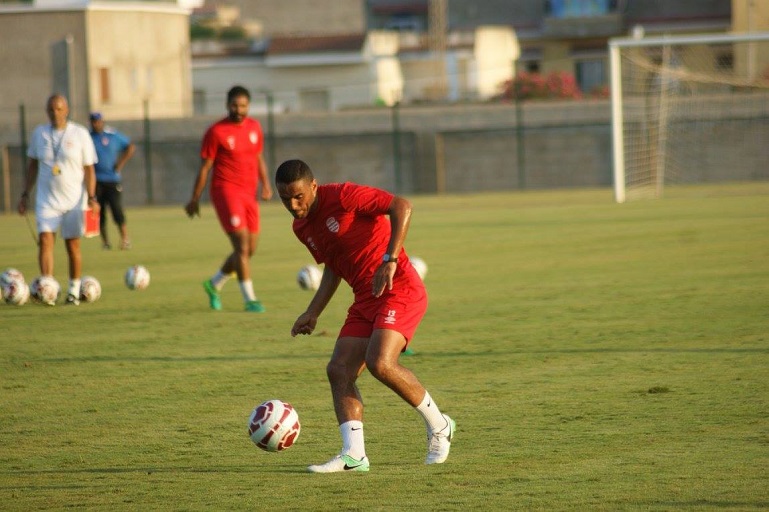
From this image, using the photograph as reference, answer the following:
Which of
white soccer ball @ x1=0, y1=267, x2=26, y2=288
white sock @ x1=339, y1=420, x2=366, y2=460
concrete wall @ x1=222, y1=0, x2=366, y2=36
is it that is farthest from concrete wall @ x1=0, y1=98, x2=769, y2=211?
concrete wall @ x1=222, y1=0, x2=366, y2=36

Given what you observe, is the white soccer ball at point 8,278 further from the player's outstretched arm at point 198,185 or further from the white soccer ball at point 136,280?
the player's outstretched arm at point 198,185

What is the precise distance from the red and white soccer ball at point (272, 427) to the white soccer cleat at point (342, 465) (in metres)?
0.24

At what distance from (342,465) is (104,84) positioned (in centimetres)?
4310

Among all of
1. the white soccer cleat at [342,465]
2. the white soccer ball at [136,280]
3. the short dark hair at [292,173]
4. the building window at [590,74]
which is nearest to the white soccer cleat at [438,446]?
the white soccer cleat at [342,465]

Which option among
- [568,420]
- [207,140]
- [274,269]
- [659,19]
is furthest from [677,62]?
[568,420]

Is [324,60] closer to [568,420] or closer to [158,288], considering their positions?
[158,288]

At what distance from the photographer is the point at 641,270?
52.0 feet

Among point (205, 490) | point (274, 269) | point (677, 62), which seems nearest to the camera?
point (205, 490)

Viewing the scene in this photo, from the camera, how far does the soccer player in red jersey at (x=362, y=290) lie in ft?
21.5

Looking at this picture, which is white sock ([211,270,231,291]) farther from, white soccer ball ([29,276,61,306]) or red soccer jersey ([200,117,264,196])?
white soccer ball ([29,276,61,306])

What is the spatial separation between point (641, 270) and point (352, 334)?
9.62m

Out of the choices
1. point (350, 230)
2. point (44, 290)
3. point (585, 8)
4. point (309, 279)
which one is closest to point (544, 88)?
point (585, 8)

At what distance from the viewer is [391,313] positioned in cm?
670

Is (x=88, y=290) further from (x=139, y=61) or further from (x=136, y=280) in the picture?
(x=139, y=61)
